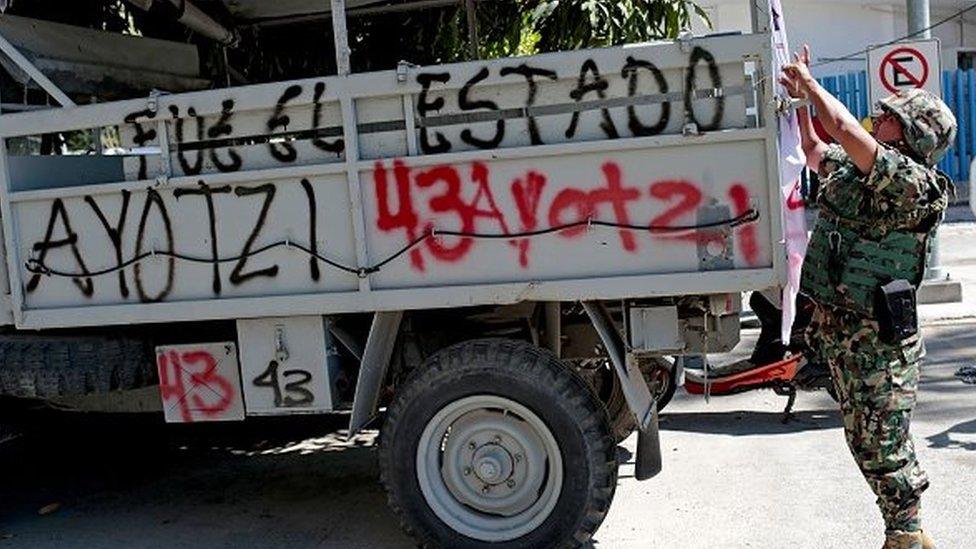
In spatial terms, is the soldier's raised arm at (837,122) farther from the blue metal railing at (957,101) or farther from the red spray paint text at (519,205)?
the blue metal railing at (957,101)

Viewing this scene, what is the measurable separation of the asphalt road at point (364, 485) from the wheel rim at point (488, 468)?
51cm

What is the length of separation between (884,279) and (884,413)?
1.59ft

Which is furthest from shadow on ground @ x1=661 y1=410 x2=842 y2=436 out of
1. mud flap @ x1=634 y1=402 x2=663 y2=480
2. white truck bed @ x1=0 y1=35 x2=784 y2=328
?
white truck bed @ x1=0 y1=35 x2=784 y2=328

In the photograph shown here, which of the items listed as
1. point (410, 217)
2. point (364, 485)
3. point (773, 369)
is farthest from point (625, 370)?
point (773, 369)

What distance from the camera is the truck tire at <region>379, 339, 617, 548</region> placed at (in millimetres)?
4246

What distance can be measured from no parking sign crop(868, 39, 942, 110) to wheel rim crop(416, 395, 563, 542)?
6.06m

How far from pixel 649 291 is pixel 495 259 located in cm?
61

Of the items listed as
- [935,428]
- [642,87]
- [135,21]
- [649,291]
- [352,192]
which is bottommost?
[935,428]

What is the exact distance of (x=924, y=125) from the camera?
3.91m

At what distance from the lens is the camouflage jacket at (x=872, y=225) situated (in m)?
3.81

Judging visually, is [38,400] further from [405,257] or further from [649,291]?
[649,291]

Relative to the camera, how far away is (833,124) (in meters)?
3.87

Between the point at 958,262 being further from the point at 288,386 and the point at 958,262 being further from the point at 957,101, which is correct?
the point at 288,386

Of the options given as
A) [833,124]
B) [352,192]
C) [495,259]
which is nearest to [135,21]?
[352,192]
